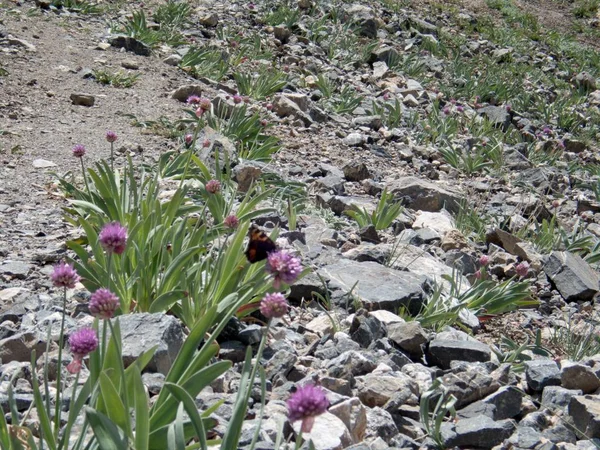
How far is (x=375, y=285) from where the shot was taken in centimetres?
336

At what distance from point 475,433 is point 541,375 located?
2.18ft

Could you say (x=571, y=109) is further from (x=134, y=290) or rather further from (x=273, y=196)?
(x=134, y=290)

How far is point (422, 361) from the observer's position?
2.90 m

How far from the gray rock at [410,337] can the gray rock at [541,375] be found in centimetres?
44

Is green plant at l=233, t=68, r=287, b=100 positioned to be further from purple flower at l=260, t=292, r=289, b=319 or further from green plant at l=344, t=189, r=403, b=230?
purple flower at l=260, t=292, r=289, b=319

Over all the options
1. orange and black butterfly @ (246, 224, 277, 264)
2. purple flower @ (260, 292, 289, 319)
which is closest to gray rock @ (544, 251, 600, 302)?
orange and black butterfly @ (246, 224, 277, 264)

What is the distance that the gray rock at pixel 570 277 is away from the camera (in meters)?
4.35

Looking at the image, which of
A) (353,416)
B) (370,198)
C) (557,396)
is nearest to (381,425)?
(353,416)

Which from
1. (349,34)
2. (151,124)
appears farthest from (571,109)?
(151,124)

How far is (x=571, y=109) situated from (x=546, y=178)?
397 centimetres

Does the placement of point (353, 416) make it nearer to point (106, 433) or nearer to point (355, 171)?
point (106, 433)

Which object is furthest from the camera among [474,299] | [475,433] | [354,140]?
[354,140]

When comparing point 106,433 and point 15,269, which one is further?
point 15,269

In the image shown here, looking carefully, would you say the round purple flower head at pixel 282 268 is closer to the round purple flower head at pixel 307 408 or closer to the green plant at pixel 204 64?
the round purple flower head at pixel 307 408
